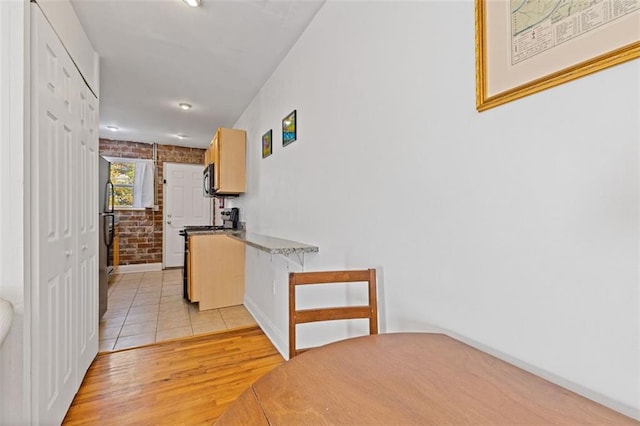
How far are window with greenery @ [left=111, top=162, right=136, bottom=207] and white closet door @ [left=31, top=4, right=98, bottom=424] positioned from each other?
159 inches

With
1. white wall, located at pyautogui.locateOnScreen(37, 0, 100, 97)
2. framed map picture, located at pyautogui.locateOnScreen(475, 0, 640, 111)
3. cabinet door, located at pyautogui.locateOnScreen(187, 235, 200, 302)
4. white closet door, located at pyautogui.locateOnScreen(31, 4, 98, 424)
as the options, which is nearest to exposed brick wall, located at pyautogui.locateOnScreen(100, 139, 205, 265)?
cabinet door, located at pyautogui.locateOnScreen(187, 235, 200, 302)

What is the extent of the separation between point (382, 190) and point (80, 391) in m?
2.23

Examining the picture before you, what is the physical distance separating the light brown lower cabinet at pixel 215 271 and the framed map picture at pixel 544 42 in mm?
3256

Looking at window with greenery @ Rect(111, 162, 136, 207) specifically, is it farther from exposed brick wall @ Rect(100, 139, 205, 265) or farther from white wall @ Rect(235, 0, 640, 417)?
white wall @ Rect(235, 0, 640, 417)

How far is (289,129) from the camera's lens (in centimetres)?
246

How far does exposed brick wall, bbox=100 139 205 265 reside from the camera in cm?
554

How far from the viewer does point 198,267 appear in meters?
3.49

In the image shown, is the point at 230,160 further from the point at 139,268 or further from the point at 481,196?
the point at 139,268

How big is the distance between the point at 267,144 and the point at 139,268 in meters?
4.26

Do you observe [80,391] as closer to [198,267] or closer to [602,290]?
[198,267]

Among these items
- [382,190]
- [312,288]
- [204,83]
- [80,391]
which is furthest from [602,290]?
[204,83]

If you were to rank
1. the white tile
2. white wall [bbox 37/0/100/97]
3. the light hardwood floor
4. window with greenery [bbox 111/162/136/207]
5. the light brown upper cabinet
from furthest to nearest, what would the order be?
window with greenery [bbox 111/162/136/207] < the light brown upper cabinet < the white tile < the light hardwood floor < white wall [bbox 37/0/100/97]

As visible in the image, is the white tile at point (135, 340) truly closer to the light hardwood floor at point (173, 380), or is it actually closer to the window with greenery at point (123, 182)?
the light hardwood floor at point (173, 380)

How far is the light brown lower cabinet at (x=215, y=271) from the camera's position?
3484mm
